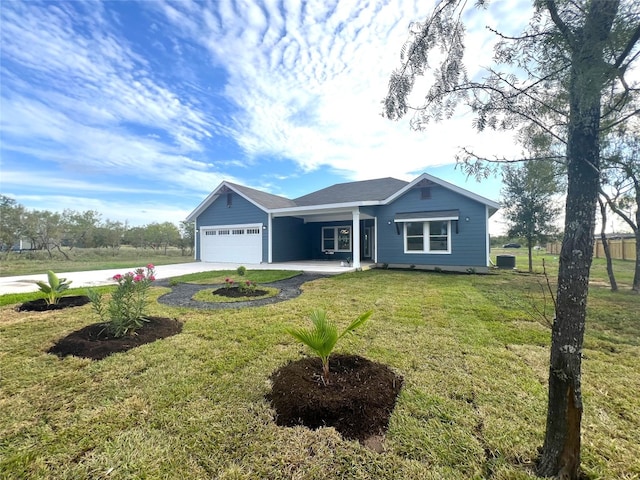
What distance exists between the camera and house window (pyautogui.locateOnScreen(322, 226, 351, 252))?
1652 cm

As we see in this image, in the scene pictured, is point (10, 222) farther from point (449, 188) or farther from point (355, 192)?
point (449, 188)

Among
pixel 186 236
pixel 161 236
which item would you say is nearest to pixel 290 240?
pixel 186 236

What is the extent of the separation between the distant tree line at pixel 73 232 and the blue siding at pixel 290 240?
12.8 metres

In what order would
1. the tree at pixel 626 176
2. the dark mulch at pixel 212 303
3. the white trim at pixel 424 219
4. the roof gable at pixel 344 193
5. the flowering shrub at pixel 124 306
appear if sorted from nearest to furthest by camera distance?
the flowering shrub at pixel 124 306
the dark mulch at pixel 212 303
the tree at pixel 626 176
the white trim at pixel 424 219
the roof gable at pixel 344 193

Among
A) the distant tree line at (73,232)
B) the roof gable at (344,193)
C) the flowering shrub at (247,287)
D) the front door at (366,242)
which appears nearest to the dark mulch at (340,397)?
the flowering shrub at (247,287)

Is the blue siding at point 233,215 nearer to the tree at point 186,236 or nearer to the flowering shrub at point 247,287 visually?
the flowering shrub at point 247,287

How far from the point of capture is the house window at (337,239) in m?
16.5

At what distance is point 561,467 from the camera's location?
1.65 meters

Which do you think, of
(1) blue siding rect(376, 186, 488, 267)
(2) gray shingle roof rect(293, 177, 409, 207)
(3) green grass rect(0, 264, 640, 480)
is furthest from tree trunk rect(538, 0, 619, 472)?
(2) gray shingle roof rect(293, 177, 409, 207)

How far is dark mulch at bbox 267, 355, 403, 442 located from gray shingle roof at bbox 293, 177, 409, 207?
12.2 meters

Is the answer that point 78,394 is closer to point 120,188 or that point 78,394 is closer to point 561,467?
point 561,467

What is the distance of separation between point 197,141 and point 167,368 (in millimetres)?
16494

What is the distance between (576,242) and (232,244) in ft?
52.7

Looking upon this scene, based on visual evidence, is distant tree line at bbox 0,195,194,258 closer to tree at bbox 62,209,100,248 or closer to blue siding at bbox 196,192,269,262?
tree at bbox 62,209,100,248
